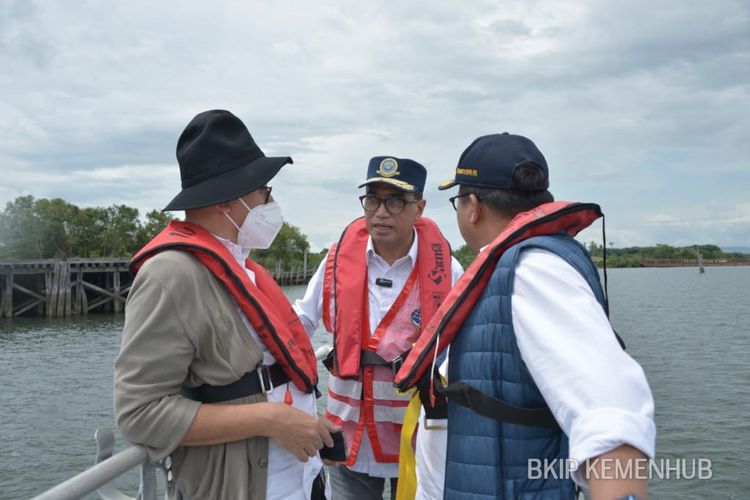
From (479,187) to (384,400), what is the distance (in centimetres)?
178

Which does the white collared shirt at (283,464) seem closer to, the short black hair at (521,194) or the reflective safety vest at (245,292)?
the reflective safety vest at (245,292)

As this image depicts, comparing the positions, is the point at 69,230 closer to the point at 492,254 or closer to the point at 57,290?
the point at 57,290

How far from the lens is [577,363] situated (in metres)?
1.45

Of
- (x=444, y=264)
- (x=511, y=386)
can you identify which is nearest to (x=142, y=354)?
(x=511, y=386)

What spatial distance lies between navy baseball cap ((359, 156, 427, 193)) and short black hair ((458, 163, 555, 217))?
1.58 m

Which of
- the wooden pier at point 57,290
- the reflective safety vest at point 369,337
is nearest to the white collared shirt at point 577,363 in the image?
the reflective safety vest at point 369,337

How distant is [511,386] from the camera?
5.88ft

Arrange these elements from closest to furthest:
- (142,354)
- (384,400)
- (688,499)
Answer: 1. (142,354)
2. (384,400)
3. (688,499)

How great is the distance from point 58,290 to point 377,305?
38606mm

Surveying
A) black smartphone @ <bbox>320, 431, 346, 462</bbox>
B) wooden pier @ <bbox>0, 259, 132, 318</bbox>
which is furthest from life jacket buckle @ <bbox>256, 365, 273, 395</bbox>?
wooden pier @ <bbox>0, 259, 132, 318</bbox>

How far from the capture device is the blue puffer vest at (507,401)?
1.77 meters

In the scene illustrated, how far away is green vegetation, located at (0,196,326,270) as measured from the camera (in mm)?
64062

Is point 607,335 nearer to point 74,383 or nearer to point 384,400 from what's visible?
point 384,400

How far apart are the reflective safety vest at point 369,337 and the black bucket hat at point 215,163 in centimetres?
141
